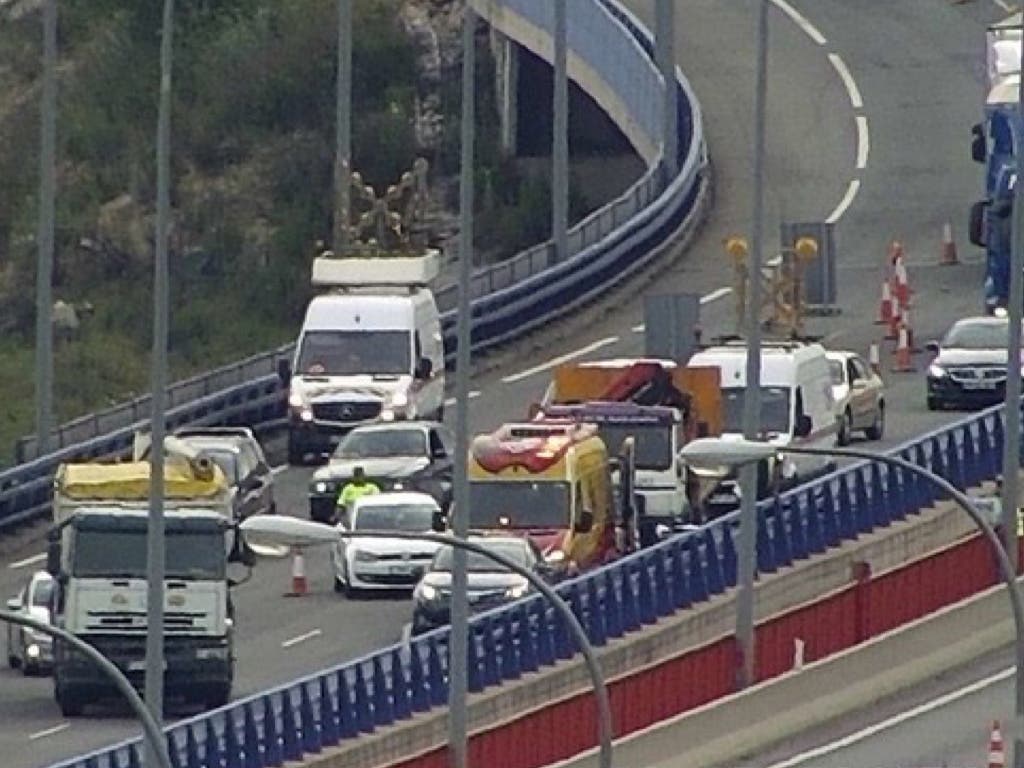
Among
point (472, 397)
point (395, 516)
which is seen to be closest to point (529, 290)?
point (472, 397)

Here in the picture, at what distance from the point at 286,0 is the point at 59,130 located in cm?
627

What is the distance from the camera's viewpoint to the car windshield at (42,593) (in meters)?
49.6

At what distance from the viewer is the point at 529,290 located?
7125cm

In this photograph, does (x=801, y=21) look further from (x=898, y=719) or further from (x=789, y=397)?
(x=898, y=719)

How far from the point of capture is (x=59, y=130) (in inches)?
3971

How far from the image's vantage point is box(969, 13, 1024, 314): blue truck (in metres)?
63.4

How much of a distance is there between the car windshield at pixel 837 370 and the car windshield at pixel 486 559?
9039 mm

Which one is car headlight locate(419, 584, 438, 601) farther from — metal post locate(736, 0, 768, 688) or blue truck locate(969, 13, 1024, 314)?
blue truck locate(969, 13, 1024, 314)

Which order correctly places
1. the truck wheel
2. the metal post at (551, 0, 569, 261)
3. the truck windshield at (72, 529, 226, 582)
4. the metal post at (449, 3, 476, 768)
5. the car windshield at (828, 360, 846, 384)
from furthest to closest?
the metal post at (551, 0, 569, 261) < the car windshield at (828, 360, 846, 384) < the truck windshield at (72, 529, 226, 582) < the truck wheel < the metal post at (449, 3, 476, 768)

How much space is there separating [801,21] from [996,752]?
51695 mm

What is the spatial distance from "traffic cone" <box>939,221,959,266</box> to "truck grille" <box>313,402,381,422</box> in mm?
16640

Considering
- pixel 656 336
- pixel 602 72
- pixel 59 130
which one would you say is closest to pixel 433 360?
pixel 656 336

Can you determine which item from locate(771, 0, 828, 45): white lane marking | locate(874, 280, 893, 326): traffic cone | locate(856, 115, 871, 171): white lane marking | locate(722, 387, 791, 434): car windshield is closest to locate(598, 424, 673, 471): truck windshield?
locate(722, 387, 791, 434): car windshield

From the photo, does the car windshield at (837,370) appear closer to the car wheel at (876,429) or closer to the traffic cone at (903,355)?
the car wheel at (876,429)
